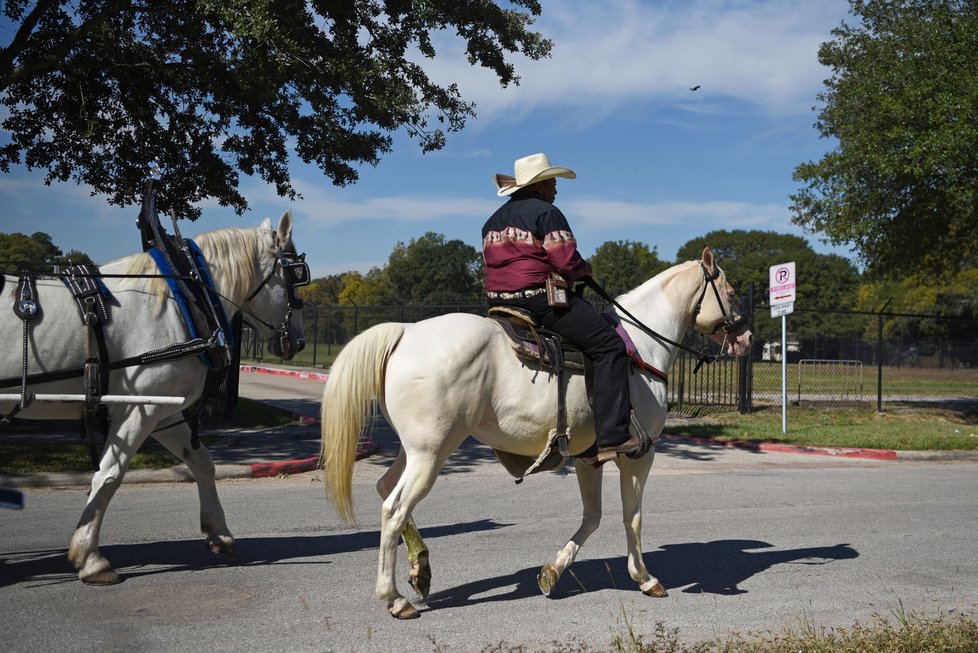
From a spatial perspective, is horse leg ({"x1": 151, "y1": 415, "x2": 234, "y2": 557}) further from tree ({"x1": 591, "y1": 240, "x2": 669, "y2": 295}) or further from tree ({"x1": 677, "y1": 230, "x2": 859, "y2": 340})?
tree ({"x1": 591, "y1": 240, "x2": 669, "y2": 295})

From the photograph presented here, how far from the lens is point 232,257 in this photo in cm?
601

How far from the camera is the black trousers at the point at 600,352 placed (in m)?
4.98

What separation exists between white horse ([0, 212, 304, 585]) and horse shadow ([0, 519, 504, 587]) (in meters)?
0.23

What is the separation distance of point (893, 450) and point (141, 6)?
1391cm

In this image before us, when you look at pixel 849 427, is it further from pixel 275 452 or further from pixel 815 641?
pixel 815 641

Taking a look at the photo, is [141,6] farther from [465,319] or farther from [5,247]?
[465,319]

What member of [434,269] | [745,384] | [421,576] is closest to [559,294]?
[421,576]

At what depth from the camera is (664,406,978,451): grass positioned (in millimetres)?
14328

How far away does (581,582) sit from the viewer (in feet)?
18.6

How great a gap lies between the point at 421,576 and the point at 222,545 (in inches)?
71.3

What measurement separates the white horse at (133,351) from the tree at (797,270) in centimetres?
6293

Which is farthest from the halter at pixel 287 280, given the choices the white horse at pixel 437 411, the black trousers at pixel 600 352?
the black trousers at pixel 600 352

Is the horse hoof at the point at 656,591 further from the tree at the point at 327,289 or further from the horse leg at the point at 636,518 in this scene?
the tree at the point at 327,289

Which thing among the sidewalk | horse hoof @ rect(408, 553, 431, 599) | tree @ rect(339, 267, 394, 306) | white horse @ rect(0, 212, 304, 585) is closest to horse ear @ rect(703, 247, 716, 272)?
horse hoof @ rect(408, 553, 431, 599)
